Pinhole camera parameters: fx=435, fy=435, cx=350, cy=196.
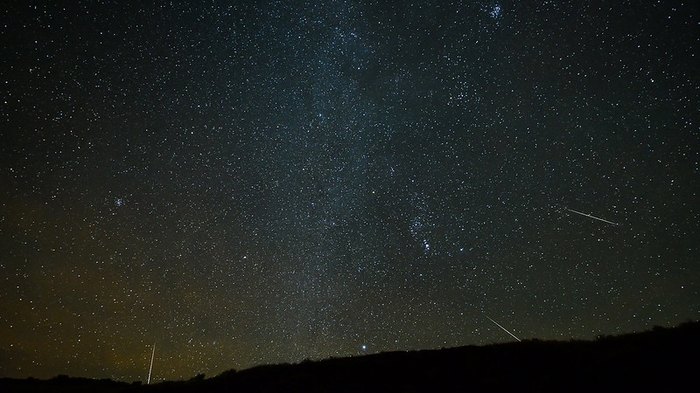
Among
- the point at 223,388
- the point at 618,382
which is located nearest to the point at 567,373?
the point at 618,382

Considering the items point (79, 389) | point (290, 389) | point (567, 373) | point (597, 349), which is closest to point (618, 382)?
point (567, 373)

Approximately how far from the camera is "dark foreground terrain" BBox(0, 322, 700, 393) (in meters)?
8.48

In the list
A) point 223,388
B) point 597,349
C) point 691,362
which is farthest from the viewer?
point 223,388

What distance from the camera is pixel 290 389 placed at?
12.6 m

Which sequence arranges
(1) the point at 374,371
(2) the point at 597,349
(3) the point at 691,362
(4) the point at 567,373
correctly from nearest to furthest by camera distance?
1. (3) the point at 691,362
2. (4) the point at 567,373
3. (2) the point at 597,349
4. (1) the point at 374,371

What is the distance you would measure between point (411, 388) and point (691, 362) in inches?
228

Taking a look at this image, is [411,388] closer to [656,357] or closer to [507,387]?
[507,387]

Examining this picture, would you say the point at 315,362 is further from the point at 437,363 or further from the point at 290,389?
the point at 437,363

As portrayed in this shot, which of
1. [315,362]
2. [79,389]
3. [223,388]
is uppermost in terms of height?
[315,362]

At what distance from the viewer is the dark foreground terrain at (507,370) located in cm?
848

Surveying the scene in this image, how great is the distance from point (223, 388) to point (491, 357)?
8.33 metres

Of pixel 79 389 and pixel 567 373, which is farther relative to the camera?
pixel 79 389

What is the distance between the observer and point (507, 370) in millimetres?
10484

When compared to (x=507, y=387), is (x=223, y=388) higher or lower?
lower
